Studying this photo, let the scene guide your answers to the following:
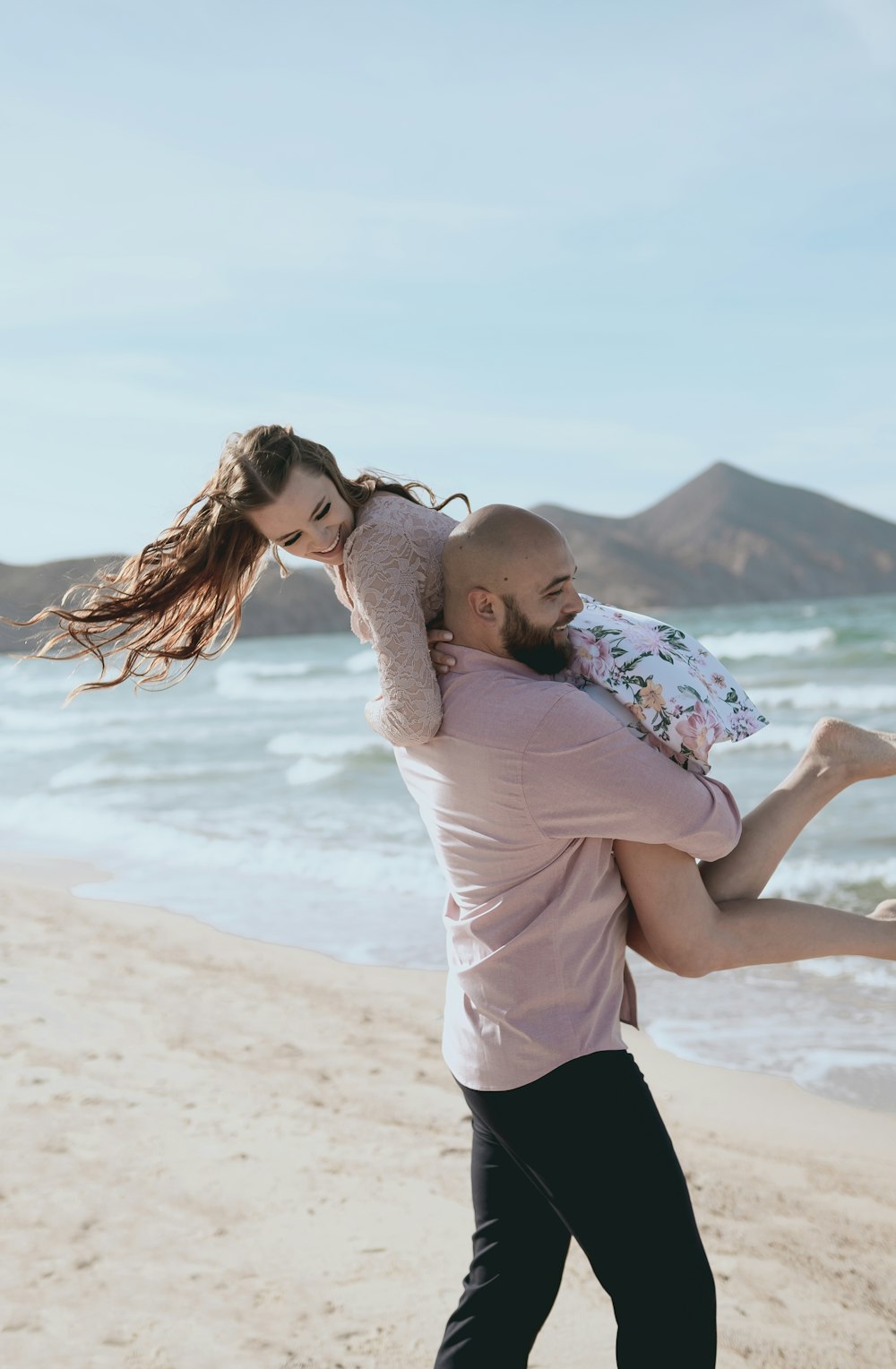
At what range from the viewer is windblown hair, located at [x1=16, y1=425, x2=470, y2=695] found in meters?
2.40

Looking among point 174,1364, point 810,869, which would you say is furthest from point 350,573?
point 810,869

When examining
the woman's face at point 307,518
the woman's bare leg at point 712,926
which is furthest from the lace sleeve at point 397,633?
the woman's bare leg at point 712,926

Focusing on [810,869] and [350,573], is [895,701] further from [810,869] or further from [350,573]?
[350,573]

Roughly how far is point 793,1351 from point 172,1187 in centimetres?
185

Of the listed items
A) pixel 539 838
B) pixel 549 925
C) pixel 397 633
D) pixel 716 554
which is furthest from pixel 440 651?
pixel 716 554

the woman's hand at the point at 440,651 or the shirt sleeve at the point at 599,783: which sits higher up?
the woman's hand at the point at 440,651

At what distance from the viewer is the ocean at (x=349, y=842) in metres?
5.11

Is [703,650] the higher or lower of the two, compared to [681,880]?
higher

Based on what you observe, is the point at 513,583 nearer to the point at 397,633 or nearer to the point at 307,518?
the point at 397,633

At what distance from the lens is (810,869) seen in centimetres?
738

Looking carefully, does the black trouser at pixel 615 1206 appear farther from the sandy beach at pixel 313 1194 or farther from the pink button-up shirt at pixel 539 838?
the sandy beach at pixel 313 1194

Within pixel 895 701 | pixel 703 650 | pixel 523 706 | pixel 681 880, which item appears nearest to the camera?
pixel 523 706

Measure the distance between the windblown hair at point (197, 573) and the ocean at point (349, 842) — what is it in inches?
121

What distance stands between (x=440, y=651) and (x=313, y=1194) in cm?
225
